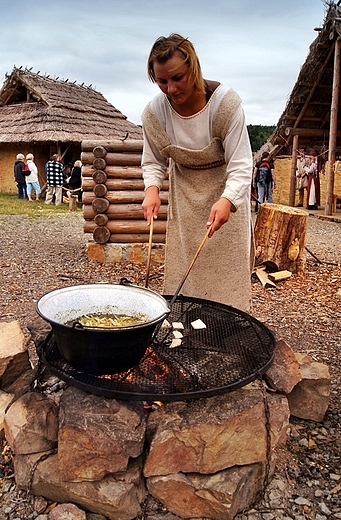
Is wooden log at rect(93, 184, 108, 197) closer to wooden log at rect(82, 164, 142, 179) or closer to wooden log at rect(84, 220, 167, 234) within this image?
wooden log at rect(82, 164, 142, 179)

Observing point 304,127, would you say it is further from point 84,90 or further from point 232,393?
point 232,393

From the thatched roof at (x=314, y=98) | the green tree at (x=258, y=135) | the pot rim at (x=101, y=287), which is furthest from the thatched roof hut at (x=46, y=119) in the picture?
the pot rim at (x=101, y=287)

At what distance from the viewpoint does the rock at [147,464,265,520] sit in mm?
1837

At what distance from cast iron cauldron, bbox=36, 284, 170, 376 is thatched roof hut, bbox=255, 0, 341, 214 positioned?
35.3 feet

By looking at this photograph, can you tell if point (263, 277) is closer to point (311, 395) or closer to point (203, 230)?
point (203, 230)

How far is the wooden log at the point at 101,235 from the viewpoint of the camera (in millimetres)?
6445

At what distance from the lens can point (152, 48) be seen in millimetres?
2246

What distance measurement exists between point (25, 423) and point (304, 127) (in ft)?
50.7

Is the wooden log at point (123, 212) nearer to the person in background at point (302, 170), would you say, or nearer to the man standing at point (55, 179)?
the man standing at point (55, 179)

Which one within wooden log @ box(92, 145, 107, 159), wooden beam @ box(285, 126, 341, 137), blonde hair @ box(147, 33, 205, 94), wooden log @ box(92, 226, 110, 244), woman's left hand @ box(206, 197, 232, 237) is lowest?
wooden log @ box(92, 226, 110, 244)

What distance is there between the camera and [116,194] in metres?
6.52

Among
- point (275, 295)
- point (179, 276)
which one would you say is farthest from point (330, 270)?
point (179, 276)

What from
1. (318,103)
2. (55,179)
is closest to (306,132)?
(318,103)

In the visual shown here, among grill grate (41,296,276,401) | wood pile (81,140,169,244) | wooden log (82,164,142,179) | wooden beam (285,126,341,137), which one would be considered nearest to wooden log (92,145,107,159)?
wood pile (81,140,169,244)
